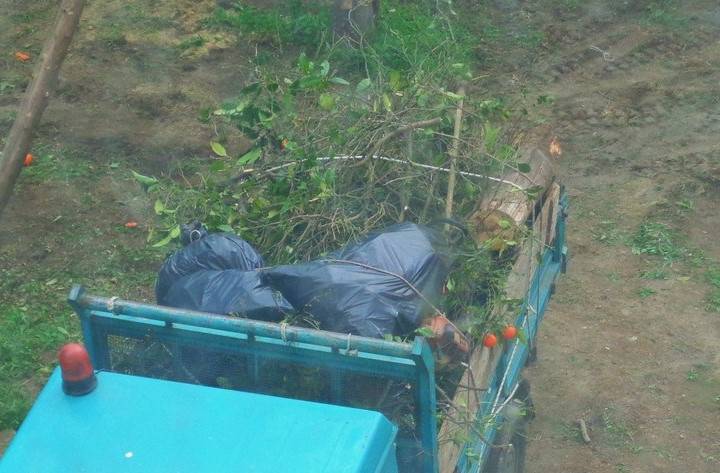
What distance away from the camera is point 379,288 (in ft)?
11.5

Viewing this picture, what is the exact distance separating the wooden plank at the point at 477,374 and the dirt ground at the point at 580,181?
1.16 meters

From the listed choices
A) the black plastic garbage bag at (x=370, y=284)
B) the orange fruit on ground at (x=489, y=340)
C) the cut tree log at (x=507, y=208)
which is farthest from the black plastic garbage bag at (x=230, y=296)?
the cut tree log at (x=507, y=208)

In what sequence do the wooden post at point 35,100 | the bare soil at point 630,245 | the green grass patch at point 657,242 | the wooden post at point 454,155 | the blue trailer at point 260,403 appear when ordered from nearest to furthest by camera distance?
1. the blue trailer at point 260,403
2. the wooden post at point 454,155
3. the bare soil at point 630,245
4. the wooden post at point 35,100
5. the green grass patch at point 657,242

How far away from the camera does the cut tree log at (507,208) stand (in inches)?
170

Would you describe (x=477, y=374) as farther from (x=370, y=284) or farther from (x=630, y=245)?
(x=630, y=245)

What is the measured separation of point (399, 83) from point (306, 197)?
33.7 inches

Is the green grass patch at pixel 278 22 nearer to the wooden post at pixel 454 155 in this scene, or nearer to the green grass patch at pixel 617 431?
the wooden post at pixel 454 155

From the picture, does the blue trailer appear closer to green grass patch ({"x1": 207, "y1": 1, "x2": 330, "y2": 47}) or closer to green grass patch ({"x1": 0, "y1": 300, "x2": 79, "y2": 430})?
green grass patch ({"x1": 0, "y1": 300, "x2": 79, "y2": 430})

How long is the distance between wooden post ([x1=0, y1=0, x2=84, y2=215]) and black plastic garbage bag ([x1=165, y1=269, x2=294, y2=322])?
289 centimetres

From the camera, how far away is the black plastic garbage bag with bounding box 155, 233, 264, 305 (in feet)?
12.3

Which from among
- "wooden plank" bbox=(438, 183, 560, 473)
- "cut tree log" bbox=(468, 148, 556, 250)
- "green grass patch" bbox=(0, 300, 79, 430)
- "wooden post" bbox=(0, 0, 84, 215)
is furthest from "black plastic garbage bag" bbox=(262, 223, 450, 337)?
"wooden post" bbox=(0, 0, 84, 215)

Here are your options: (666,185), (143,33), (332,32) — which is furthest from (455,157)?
(143,33)

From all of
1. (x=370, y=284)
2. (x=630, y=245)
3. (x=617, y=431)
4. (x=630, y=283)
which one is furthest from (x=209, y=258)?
(x=630, y=245)

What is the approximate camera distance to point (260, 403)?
2617 mm
